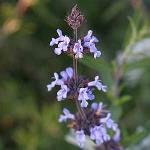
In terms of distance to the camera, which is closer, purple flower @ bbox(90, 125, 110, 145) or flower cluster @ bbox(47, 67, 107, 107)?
flower cluster @ bbox(47, 67, 107, 107)

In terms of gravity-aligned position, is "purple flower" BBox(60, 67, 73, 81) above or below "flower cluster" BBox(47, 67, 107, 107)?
above

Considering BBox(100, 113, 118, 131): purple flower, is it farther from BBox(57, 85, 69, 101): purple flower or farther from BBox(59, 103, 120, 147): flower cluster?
BBox(57, 85, 69, 101): purple flower

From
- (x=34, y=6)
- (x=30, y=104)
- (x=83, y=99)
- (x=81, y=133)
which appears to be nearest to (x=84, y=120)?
(x=81, y=133)

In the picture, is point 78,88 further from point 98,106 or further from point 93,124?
point 98,106

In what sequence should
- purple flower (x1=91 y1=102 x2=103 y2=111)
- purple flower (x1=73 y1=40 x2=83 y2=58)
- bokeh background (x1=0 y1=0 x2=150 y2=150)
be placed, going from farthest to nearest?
bokeh background (x1=0 y1=0 x2=150 y2=150) < purple flower (x1=91 y1=102 x2=103 y2=111) < purple flower (x1=73 y1=40 x2=83 y2=58)

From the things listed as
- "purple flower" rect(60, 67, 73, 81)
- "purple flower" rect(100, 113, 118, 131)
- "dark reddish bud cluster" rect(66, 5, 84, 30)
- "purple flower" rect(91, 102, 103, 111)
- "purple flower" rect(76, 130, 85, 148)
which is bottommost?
"purple flower" rect(76, 130, 85, 148)

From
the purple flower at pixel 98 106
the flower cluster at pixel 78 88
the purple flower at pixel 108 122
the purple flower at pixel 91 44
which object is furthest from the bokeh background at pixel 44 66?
the purple flower at pixel 91 44

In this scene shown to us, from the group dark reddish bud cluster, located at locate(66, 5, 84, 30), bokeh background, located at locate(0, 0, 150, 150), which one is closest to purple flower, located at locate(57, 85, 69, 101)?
dark reddish bud cluster, located at locate(66, 5, 84, 30)
